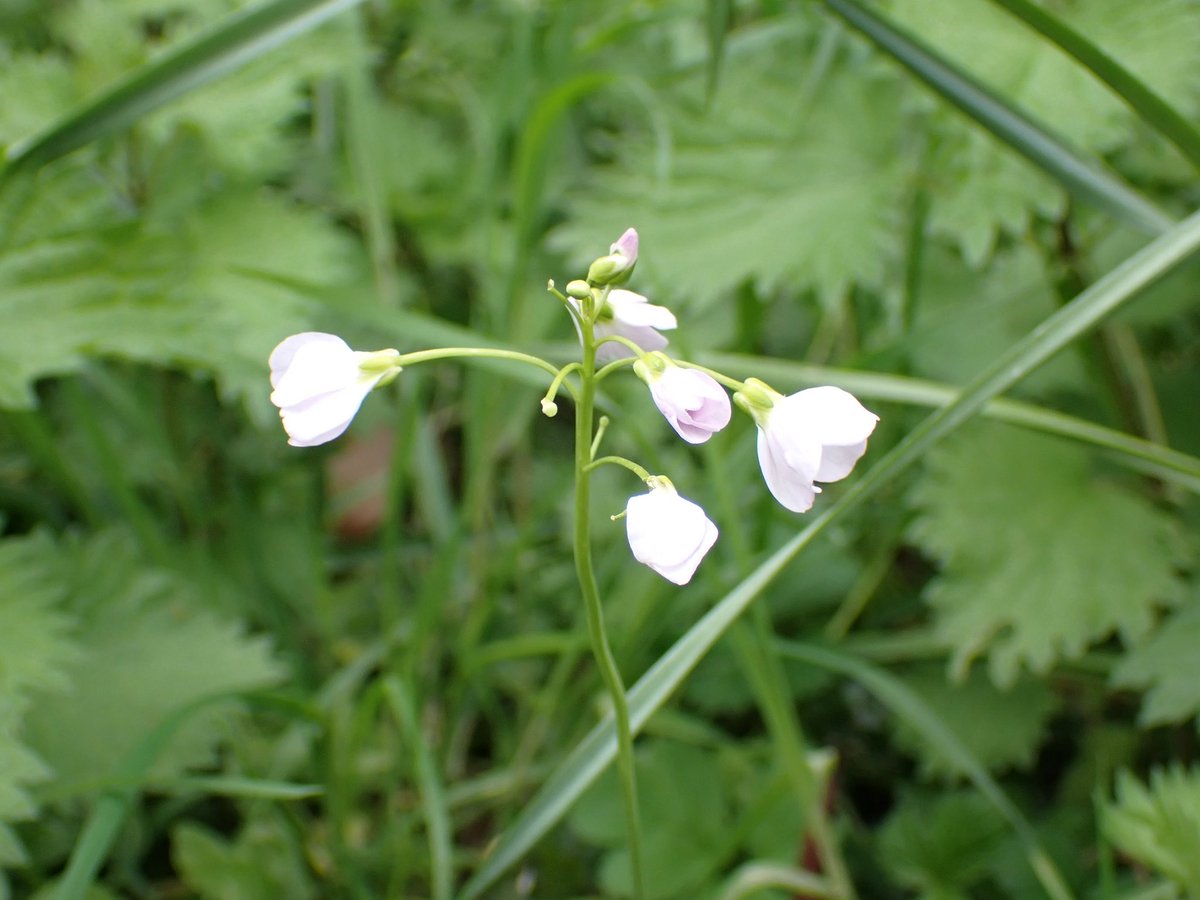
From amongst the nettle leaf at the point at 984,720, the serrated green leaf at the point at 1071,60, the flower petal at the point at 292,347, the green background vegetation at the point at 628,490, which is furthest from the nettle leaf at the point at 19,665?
the serrated green leaf at the point at 1071,60

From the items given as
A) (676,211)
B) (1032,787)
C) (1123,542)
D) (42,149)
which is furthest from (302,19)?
(1032,787)

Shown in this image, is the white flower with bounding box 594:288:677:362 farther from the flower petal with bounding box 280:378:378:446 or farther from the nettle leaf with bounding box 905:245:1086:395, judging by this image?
the nettle leaf with bounding box 905:245:1086:395

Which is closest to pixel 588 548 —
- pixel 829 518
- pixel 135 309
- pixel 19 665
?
pixel 829 518

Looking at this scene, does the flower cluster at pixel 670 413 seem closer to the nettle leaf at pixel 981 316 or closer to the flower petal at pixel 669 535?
the flower petal at pixel 669 535

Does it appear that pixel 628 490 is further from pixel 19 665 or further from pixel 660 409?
pixel 660 409

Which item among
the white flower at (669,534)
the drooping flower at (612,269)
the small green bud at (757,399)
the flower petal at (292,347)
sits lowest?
the white flower at (669,534)

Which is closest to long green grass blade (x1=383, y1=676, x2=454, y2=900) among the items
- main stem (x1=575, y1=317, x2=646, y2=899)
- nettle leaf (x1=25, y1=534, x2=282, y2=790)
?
nettle leaf (x1=25, y1=534, x2=282, y2=790)
